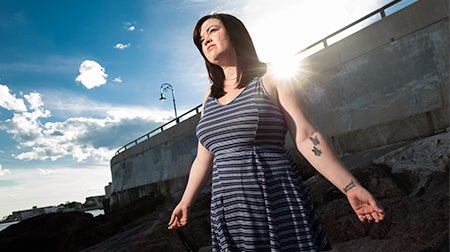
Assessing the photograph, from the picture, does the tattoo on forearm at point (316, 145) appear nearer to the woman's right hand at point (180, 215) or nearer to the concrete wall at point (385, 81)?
the woman's right hand at point (180, 215)

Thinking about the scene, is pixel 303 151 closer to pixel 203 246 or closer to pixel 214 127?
pixel 214 127

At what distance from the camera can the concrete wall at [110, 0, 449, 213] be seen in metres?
6.14

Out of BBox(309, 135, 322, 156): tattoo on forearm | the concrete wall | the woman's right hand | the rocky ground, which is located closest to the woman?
BBox(309, 135, 322, 156): tattoo on forearm

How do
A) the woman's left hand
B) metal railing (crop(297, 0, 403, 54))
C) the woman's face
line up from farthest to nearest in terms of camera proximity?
1. metal railing (crop(297, 0, 403, 54))
2. the woman's face
3. the woman's left hand

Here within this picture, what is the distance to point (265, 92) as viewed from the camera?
1.48 meters

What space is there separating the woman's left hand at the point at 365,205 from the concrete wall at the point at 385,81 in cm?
566

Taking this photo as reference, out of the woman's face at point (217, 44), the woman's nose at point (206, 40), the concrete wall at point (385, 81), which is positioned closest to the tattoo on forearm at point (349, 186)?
the woman's face at point (217, 44)

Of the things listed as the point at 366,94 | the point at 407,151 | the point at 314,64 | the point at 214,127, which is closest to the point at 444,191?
the point at 407,151

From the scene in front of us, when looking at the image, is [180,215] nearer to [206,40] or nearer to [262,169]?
[262,169]

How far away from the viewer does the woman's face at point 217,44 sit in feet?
5.41

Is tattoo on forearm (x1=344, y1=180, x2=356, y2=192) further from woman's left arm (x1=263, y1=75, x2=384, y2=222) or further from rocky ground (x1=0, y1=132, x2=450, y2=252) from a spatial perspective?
rocky ground (x1=0, y1=132, x2=450, y2=252)

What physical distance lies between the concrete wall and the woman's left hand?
5.66m

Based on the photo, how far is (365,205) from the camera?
129 cm

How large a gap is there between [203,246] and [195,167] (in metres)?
3.46
